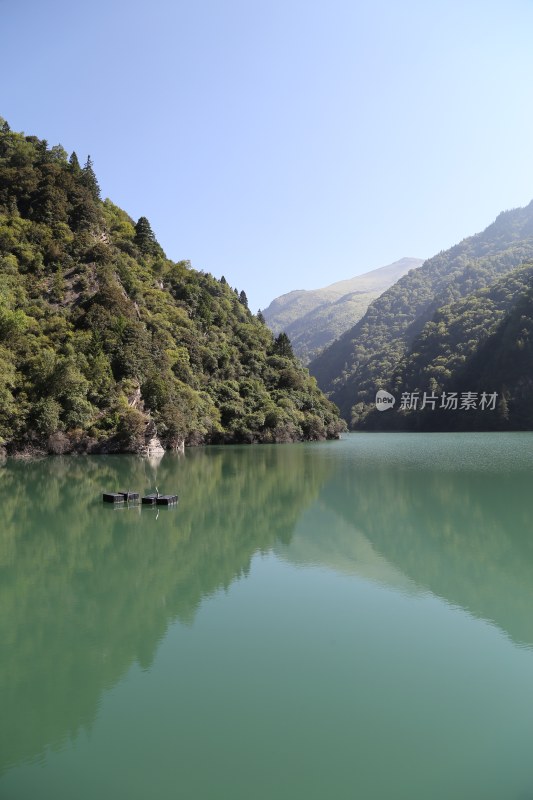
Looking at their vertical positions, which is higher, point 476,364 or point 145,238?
point 145,238

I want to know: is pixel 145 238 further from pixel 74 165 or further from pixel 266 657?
pixel 266 657

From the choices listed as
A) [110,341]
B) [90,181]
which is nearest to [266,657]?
[110,341]

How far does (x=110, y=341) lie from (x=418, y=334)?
98847 mm

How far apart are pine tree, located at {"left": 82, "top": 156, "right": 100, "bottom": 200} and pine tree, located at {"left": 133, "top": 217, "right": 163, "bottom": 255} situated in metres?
6.88

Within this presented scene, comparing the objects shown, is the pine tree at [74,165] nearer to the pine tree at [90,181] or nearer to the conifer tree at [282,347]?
the pine tree at [90,181]

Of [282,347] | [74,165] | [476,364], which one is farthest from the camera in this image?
[476,364]

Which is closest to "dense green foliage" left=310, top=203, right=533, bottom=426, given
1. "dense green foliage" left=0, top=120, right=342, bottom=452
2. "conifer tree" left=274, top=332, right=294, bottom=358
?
"conifer tree" left=274, top=332, right=294, bottom=358

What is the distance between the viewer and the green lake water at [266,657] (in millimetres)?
5324

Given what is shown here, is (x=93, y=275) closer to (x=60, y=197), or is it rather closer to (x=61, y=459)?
(x=60, y=197)

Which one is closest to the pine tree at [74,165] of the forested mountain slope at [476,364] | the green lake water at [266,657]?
the green lake water at [266,657]

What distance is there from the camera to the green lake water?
532 centimetres

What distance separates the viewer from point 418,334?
443 feet

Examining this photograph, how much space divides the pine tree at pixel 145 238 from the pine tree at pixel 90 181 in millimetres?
6876

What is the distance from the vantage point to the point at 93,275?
5862 cm
